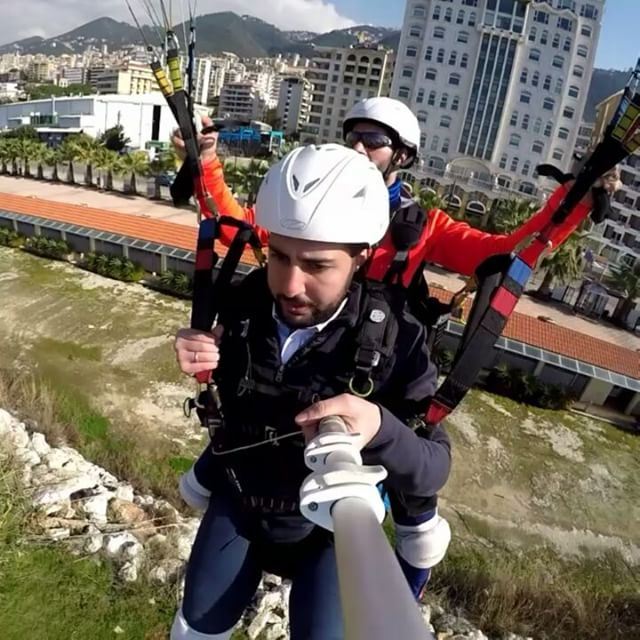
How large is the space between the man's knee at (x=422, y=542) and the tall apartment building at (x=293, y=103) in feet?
285

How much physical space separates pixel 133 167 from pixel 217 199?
36086 millimetres

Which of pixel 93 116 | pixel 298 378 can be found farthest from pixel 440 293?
pixel 93 116

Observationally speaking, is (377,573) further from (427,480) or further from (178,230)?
(178,230)

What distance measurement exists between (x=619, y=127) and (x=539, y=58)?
59.7 m

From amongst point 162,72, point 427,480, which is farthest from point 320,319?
point 162,72

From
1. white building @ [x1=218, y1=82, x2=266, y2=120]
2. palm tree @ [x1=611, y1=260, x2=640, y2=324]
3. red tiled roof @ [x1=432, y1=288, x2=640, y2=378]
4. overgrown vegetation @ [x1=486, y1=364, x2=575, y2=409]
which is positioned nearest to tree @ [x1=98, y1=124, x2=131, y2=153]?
red tiled roof @ [x1=432, y1=288, x2=640, y2=378]

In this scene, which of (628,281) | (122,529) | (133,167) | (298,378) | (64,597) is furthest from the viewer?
(133,167)

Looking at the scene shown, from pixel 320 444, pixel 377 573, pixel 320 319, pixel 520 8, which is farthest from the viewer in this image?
pixel 520 8

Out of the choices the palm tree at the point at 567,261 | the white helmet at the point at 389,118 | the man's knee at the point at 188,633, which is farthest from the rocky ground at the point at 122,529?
the palm tree at the point at 567,261

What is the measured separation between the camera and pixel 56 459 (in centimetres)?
657

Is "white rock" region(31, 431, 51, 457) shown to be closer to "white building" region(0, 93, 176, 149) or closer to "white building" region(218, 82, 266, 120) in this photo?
"white building" region(0, 93, 176, 149)

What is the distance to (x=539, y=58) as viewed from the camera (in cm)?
5200

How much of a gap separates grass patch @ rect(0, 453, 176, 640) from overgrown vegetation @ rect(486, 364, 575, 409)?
1286 centimetres

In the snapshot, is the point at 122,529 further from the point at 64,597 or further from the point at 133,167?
the point at 133,167
